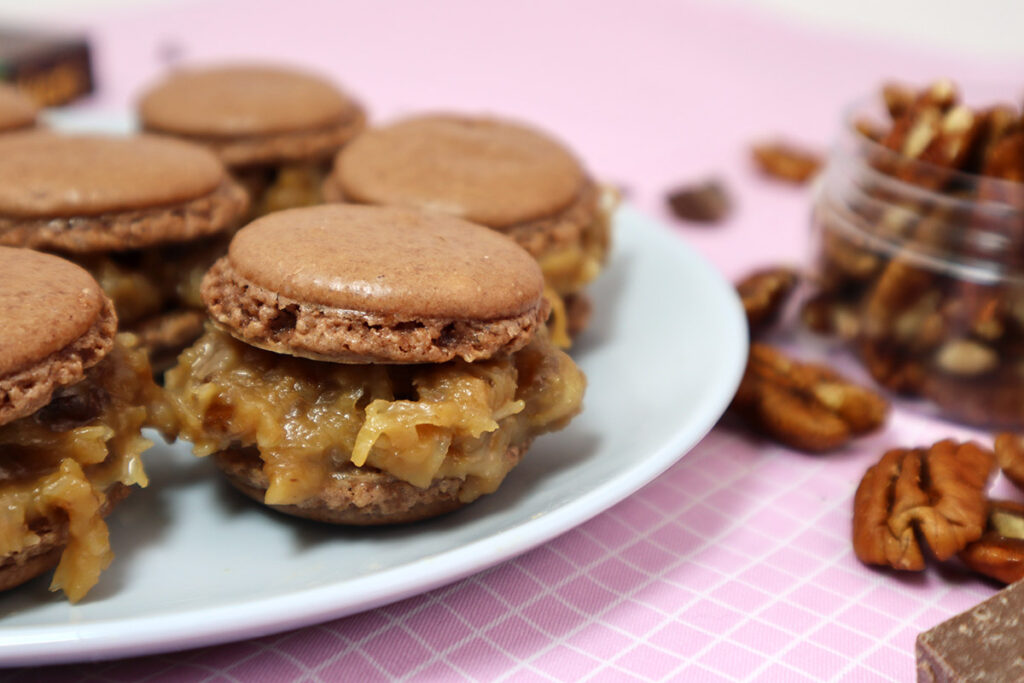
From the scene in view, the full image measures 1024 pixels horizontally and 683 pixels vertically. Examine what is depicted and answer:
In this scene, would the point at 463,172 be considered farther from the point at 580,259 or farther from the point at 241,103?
the point at 241,103

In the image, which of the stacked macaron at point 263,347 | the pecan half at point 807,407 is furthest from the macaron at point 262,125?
the pecan half at point 807,407

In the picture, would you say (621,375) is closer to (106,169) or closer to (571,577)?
(571,577)

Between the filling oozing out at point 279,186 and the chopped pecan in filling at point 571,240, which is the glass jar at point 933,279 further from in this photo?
the filling oozing out at point 279,186

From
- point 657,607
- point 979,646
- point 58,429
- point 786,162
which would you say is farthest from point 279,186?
point 786,162

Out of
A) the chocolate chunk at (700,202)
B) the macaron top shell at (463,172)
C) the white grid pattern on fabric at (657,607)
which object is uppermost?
the macaron top shell at (463,172)

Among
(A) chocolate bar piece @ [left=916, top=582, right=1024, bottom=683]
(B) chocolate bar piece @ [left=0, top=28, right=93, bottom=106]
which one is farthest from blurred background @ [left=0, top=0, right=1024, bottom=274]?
(A) chocolate bar piece @ [left=916, top=582, right=1024, bottom=683]

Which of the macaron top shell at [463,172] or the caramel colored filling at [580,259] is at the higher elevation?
the macaron top shell at [463,172]

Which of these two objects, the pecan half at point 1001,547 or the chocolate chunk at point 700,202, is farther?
the chocolate chunk at point 700,202

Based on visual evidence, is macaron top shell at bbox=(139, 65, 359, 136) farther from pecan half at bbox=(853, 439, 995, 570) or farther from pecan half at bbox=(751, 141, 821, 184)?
pecan half at bbox=(751, 141, 821, 184)
